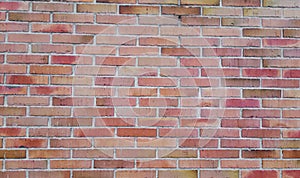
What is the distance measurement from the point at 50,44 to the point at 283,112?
127cm

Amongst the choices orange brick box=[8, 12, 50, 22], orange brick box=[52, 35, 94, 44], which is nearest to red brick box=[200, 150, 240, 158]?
orange brick box=[52, 35, 94, 44]

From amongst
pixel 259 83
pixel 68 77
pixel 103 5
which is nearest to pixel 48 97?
pixel 68 77

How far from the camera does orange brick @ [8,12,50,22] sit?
2.09 m

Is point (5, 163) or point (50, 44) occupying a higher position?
point (50, 44)

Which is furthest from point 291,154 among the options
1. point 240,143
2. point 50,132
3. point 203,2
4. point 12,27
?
point 12,27

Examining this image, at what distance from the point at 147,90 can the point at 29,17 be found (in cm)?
72

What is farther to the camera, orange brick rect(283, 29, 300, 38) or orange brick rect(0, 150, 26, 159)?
orange brick rect(283, 29, 300, 38)

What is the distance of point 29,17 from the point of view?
6.88 feet

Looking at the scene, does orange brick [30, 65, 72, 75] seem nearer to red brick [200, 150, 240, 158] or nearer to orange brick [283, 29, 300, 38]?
red brick [200, 150, 240, 158]

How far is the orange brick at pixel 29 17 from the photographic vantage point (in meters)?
2.09

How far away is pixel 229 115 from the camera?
6.93 ft

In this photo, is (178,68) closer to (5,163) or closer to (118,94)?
(118,94)

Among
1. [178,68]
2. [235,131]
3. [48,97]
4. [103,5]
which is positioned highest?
[103,5]

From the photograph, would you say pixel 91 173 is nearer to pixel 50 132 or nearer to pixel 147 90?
pixel 50 132
